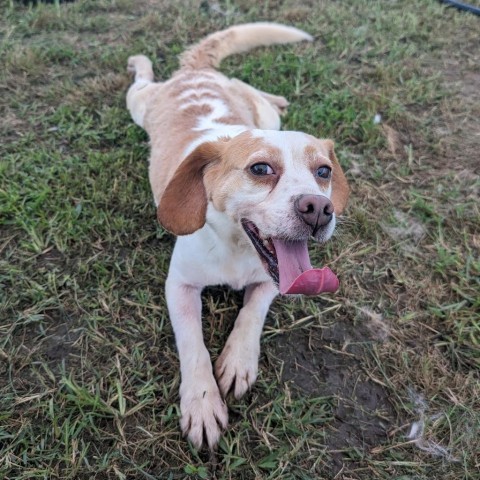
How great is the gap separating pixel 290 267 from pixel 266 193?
0.35 meters

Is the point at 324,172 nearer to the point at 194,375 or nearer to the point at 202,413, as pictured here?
the point at 194,375

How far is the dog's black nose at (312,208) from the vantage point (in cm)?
189

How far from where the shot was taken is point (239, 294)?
273 centimetres

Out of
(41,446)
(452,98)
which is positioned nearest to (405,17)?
(452,98)

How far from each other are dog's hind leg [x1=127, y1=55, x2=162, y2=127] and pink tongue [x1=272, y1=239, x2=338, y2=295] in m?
2.19

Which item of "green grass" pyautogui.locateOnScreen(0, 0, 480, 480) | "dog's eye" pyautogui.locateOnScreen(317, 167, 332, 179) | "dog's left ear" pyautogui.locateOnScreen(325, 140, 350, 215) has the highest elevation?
"dog's eye" pyautogui.locateOnScreen(317, 167, 332, 179)

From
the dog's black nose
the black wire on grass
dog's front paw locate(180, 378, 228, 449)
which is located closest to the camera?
the dog's black nose

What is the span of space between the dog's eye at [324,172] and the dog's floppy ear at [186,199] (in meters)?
0.50

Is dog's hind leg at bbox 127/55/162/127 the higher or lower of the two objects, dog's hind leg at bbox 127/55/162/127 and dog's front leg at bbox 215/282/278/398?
the higher

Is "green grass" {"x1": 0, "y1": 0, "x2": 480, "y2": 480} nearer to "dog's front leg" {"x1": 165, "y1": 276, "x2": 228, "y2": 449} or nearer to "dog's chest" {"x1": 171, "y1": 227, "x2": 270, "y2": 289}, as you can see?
"dog's front leg" {"x1": 165, "y1": 276, "x2": 228, "y2": 449}

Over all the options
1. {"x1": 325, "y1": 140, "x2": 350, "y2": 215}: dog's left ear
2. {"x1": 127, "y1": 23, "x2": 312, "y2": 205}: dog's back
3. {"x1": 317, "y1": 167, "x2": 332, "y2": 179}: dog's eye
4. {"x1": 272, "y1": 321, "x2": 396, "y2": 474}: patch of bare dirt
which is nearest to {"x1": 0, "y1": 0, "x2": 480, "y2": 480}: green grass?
{"x1": 272, "y1": 321, "x2": 396, "y2": 474}: patch of bare dirt

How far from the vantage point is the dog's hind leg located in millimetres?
3750

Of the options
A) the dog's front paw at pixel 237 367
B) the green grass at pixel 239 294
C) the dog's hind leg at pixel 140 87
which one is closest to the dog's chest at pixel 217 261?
the green grass at pixel 239 294

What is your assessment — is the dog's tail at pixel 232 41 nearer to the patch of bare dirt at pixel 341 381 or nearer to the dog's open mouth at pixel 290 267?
the dog's open mouth at pixel 290 267
